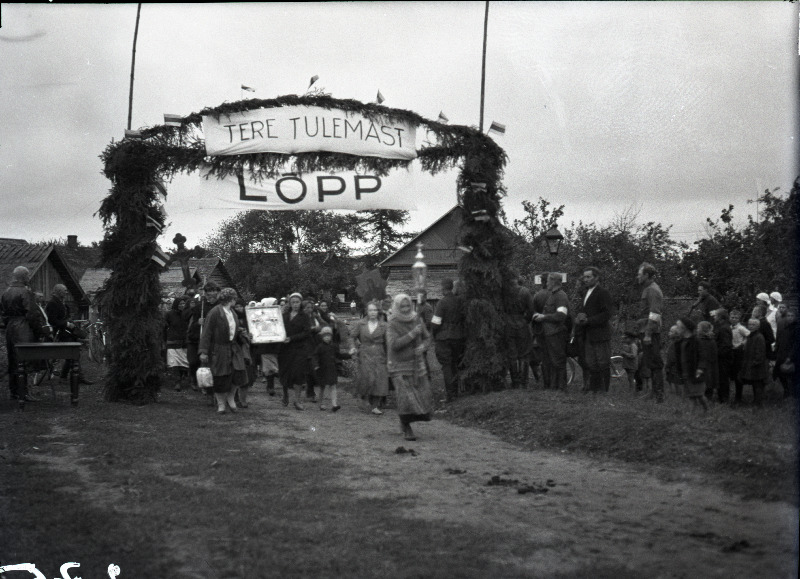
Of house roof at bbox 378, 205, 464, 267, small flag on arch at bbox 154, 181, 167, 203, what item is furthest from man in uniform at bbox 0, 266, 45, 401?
house roof at bbox 378, 205, 464, 267

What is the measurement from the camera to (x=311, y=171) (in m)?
13.5

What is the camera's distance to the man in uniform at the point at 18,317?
43.6ft

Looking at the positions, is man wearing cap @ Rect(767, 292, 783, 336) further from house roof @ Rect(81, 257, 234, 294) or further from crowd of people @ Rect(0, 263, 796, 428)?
house roof @ Rect(81, 257, 234, 294)

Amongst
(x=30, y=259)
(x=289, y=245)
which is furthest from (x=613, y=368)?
(x=289, y=245)

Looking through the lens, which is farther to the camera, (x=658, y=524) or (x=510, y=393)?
(x=510, y=393)

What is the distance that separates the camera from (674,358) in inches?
488

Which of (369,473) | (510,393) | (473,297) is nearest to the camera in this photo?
(369,473)

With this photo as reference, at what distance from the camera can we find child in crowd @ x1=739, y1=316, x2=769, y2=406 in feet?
39.4

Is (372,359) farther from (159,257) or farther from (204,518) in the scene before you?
(204,518)

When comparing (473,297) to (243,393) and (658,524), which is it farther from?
(658,524)

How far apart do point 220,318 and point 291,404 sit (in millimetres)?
2569

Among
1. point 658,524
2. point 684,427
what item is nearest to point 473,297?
point 684,427

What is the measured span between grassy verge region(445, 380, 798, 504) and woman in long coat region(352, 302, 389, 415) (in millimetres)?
1549

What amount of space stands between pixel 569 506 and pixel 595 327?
6.10 metres
